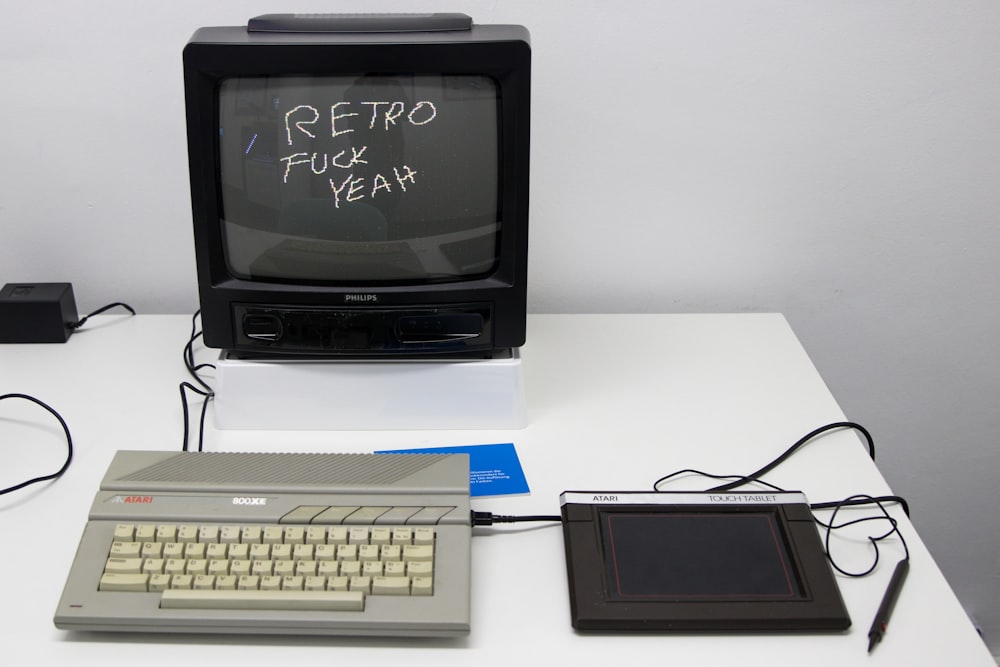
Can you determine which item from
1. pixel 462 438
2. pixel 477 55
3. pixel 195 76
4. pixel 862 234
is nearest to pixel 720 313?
pixel 862 234

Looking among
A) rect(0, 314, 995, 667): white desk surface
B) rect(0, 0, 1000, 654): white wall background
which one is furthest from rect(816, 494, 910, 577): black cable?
rect(0, 0, 1000, 654): white wall background

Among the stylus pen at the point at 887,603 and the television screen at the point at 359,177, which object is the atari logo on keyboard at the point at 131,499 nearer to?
the television screen at the point at 359,177

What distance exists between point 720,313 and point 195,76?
0.85m

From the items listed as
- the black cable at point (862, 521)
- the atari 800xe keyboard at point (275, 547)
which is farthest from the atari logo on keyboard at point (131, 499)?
the black cable at point (862, 521)

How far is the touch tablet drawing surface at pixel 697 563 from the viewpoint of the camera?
0.83 m

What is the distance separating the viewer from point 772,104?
1.30m

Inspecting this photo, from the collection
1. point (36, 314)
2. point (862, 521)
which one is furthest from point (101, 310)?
point (862, 521)

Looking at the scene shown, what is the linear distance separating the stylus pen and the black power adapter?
1068 mm

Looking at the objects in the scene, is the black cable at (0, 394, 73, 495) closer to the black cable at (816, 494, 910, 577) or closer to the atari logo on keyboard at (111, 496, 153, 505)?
the atari logo on keyboard at (111, 496, 153, 505)

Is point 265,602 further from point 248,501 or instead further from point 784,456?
point 784,456

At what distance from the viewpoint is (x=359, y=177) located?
3.34ft

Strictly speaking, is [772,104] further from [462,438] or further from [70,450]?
[70,450]

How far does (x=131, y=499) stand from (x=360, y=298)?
Answer: 32 centimetres

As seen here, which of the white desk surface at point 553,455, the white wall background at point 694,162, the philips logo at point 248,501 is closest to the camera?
the white desk surface at point 553,455
